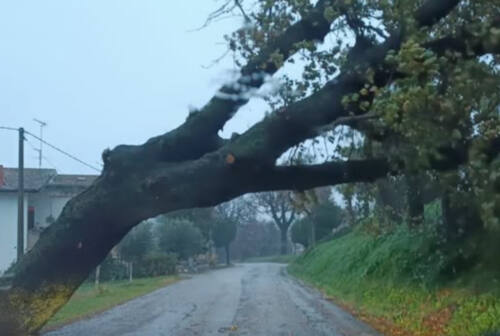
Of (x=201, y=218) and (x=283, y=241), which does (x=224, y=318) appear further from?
(x=283, y=241)

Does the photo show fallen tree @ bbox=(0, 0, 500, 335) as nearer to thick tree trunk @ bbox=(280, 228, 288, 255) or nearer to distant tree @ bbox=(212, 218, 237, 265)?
distant tree @ bbox=(212, 218, 237, 265)

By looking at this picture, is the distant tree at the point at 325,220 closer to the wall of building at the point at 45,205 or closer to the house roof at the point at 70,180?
the house roof at the point at 70,180

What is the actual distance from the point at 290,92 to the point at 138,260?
48338mm

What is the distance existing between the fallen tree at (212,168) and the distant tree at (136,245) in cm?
4605

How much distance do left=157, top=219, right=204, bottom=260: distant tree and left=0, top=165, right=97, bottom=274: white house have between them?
808cm

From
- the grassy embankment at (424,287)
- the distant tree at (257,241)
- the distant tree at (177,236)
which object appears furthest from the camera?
the distant tree at (257,241)

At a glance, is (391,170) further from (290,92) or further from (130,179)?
(130,179)

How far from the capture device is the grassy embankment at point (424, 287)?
18.6 meters

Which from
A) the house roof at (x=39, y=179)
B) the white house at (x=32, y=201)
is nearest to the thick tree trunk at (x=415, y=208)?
the white house at (x=32, y=201)

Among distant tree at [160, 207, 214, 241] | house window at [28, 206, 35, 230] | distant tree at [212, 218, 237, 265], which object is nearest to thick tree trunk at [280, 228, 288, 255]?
distant tree at [212, 218, 237, 265]

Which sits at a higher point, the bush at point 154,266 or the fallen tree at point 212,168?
the bush at point 154,266

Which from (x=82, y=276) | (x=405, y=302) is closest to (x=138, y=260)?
(x=405, y=302)

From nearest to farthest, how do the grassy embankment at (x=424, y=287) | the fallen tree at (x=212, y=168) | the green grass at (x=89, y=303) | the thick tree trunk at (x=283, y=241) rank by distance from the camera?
the fallen tree at (x=212, y=168)
the grassy embankment at (x=424, y=287)
the green grass at (x=89, y=303)
the thick tree trunk at (x=283, y=241)

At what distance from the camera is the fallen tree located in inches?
494
